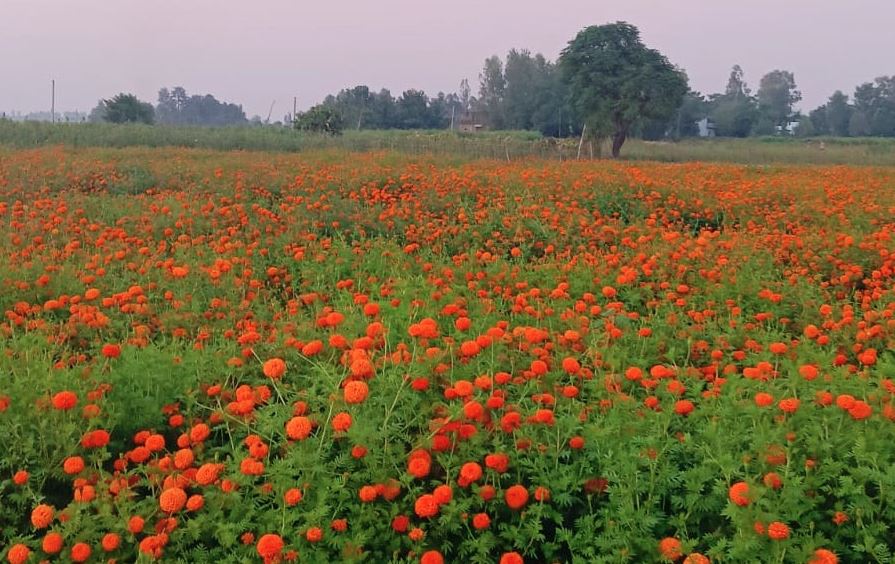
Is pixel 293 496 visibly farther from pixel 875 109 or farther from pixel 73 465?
pixel 875 109

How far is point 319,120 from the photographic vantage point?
31.1 m

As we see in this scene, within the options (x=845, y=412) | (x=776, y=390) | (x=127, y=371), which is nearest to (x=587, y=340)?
(x=776, y=390)

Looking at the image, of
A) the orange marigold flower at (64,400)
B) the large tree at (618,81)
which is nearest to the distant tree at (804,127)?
the large tree at (618,81)

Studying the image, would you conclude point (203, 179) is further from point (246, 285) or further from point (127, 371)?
point (127, 371)

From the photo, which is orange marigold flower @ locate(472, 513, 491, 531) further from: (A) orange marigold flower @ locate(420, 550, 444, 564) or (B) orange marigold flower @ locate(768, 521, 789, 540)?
(B) orange marigold flower @ locate(768, 521, 789, 540)

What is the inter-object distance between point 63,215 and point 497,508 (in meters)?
5.45

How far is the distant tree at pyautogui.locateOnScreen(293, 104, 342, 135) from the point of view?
101ft

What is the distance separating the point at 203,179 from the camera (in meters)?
8.80

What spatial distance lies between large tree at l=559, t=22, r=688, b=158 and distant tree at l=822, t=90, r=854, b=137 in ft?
172

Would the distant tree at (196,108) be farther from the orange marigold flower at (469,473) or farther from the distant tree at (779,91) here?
the orange marigold flower at (469,473)

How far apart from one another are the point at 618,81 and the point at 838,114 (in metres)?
58.6

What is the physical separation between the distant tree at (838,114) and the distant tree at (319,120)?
61897mm

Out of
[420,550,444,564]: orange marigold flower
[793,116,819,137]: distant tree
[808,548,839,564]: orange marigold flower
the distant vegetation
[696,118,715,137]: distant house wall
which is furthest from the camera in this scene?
[793,116,819,137]: distant tree

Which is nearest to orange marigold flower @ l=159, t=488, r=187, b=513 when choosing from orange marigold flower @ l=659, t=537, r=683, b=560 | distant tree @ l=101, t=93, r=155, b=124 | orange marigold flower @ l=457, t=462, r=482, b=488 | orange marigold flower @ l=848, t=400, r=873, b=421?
orange marigold flower @ l=457, t=462, r=482, b=488
